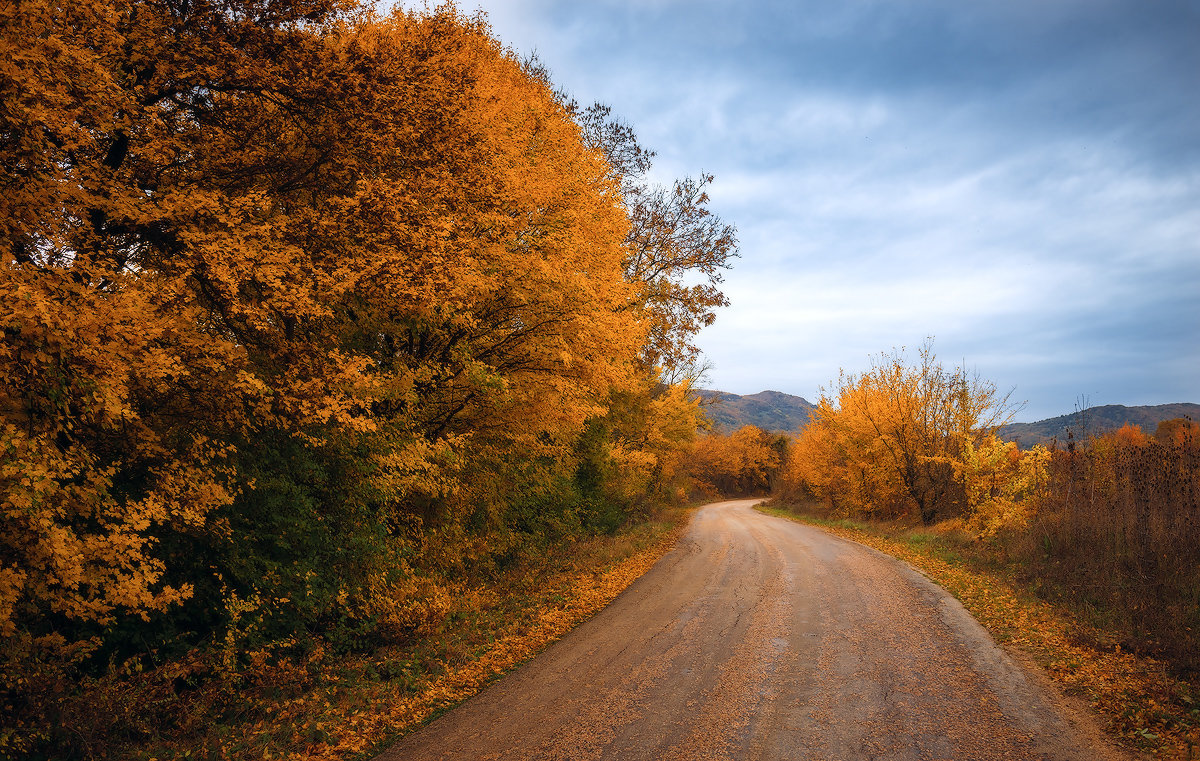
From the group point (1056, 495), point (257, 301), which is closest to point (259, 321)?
point (257, 301)

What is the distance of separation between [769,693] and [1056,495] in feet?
36.4

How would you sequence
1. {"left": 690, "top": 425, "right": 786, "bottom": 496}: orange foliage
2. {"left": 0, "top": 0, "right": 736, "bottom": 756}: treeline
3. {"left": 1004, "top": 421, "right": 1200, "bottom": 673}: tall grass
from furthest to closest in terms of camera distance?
{"left": 690, "top": 425, "right": 786, "bottom": 496}: orange foliage → {"left": 1004, "top": 421, "right": 1200, "bottom": 673}: tall grass → {"left": 0, "top": 0, "right": 736, "bottom": 756}: treeline

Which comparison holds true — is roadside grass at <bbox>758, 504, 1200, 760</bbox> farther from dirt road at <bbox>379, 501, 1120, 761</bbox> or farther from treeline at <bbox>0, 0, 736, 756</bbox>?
treeline at <bbox>0, 0, 736, 756</bbox>

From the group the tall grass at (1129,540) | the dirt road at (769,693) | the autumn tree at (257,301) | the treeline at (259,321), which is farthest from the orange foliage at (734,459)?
the autumn tree at (257,301)

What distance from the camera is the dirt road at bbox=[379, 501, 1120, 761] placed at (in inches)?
214

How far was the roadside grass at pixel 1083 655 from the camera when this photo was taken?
5.51m

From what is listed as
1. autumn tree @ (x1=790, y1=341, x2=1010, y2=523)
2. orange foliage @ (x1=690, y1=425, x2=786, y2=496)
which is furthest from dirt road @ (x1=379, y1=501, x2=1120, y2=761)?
orange foliage @ (x1=690, y1=425, x2=786, y2=496)

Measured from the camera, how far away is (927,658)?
7.46 meters

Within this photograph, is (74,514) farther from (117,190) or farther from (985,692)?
(985,692)

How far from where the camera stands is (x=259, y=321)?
6402mm

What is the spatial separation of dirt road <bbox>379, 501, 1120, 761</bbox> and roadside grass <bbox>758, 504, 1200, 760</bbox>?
1.32 ft

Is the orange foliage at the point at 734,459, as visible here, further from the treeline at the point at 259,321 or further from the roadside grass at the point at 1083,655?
the treeline at the point at 259,321

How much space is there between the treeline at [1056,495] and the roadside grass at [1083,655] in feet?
1.12

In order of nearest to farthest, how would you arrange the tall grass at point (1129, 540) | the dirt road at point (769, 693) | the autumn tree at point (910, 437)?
the dirt road at point (769, 693)
the tall grass at point (1129, 540)
the autumn tree at point (910, 437)
